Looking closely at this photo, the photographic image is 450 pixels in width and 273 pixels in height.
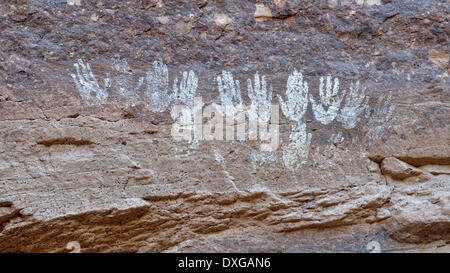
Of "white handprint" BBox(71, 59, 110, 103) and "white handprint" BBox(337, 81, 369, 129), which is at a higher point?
"white handprint" BBox(71, 59, 110, 103)

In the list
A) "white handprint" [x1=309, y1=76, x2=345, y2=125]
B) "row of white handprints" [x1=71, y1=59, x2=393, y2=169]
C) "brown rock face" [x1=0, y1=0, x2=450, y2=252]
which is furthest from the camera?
"white handprint" [x1=309, y1=76, x2=345, y2=125]

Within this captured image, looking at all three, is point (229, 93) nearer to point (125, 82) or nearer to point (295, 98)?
point (295, 98)

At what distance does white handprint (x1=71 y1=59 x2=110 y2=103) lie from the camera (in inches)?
74.7

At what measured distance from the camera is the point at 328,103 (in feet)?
6.70

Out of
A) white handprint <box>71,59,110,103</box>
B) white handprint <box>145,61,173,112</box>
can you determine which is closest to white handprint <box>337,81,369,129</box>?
white handprint <box>145,61,173,112</box>

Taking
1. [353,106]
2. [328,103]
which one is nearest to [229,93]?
[328,103]

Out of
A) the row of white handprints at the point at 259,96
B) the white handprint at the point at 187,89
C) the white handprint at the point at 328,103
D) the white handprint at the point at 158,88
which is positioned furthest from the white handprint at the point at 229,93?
the white handprint at the point at 328,103

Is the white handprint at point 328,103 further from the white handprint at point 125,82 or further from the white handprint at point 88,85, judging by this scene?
the white handprint at point 88,85

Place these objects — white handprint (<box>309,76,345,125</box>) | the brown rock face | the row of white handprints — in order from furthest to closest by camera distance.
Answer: white handprint (<box>309,76,345,125</box>) → the row of white handprints → the brown rock face

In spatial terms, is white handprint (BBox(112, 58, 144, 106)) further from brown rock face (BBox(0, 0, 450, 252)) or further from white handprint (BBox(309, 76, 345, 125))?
white handprint (BBox(309, 76, 345, 125))

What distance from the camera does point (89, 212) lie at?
5.86ft

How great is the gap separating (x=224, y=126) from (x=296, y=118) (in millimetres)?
331

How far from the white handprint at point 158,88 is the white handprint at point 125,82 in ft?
0.14

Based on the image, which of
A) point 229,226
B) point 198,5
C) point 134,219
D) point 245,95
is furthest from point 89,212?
point 198,5
